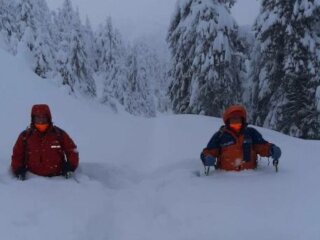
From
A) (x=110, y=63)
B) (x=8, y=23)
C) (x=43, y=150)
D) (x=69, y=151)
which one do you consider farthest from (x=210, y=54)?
(x=110, y=63)

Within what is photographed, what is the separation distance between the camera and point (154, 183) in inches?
340

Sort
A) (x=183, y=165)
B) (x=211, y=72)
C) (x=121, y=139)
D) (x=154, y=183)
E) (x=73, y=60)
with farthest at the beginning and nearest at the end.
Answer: (x=73, y=60) → (x=211, y=72) → (x=121, y=139) → (x=183, y=165) → (x=154, y=183)

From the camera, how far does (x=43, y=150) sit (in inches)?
317

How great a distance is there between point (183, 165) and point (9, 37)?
30.8 metres

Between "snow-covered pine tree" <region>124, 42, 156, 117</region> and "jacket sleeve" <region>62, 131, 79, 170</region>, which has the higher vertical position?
"jacket sleeve" <region>62, 131, 79, 170</region>

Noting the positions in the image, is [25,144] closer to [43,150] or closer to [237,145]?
[43,150]

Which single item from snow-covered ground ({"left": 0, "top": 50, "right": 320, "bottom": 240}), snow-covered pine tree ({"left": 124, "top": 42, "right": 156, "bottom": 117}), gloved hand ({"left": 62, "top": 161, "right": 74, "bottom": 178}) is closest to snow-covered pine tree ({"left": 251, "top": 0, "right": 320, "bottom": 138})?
snow-covered ground ({"left": 0, "top": 50, "right": 320, "bottom": 240})

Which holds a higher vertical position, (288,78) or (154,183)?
(288,78)

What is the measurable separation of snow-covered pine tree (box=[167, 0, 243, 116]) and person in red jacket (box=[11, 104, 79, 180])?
13762 mm

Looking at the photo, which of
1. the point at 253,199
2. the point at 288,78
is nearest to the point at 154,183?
the point at 253,199

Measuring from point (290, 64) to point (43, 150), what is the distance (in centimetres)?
1182

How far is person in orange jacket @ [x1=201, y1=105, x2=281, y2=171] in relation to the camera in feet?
26.5

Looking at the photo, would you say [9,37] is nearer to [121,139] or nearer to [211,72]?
[211,72]

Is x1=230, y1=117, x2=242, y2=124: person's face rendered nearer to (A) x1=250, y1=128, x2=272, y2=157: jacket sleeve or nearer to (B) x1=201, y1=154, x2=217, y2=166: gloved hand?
(A) x1=250, y1=128, x2=272, y2=157: jacket sleeve
